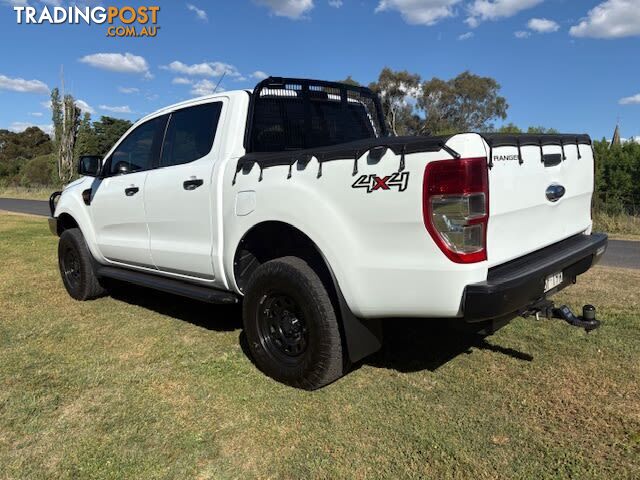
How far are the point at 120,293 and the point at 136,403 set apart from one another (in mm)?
3120

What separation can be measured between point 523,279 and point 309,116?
7.52 ft

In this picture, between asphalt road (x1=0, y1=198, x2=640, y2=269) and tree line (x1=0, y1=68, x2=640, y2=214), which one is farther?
tree line (x1=0, y1=68, x2=640, y2=214)

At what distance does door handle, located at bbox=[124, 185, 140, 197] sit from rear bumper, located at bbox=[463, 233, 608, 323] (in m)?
3.25

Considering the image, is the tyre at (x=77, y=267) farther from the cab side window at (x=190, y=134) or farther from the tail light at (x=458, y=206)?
the tail light at (x=458, y=206)

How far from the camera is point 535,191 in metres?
3.18

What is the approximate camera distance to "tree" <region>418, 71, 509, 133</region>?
139 feet

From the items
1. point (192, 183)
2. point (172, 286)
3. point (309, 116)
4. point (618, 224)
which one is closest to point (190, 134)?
point (192, 183)

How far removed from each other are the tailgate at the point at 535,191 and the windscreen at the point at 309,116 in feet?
5.76

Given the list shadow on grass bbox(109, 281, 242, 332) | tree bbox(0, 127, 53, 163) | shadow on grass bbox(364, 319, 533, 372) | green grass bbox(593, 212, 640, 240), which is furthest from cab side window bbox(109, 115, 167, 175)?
tree bbox(0, 127, 53, 163)

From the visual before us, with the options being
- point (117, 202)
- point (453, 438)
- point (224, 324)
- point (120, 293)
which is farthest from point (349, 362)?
point (120, 293)

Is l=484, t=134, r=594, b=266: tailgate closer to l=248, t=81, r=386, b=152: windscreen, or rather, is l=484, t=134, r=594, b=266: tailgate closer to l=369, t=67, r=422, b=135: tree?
l=248, t=81, r=386, b=152: windscreen

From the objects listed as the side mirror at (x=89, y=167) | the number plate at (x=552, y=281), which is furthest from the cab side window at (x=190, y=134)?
the number plate at (x=552, y=281)

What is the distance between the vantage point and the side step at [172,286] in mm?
3943

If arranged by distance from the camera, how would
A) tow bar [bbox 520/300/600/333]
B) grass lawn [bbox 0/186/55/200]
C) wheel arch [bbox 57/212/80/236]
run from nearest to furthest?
1. tow bar [bbox 520/300/600/333]
2. wheel arch [bbox 57/212/80/236]
3. grass lawn [bbox 0/186/55/200]
